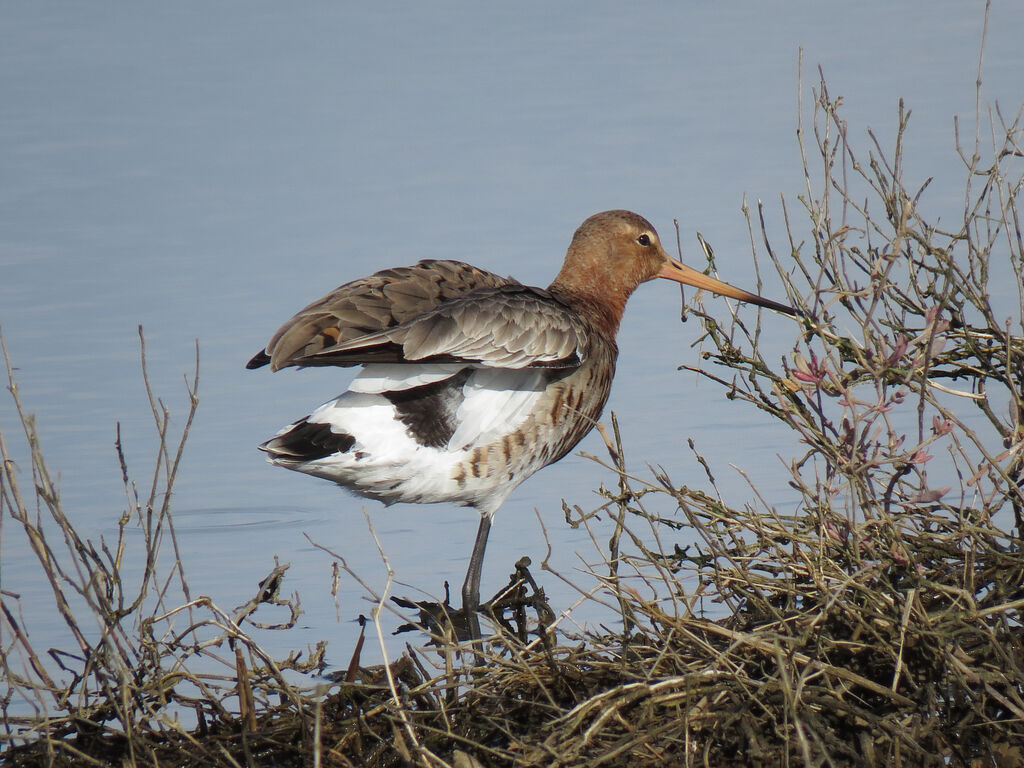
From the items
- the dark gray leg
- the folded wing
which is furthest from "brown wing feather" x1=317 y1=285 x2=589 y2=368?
the dark gray leg

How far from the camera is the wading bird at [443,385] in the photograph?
4555 mm

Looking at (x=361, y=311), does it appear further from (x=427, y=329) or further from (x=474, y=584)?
(x=474, y=584)

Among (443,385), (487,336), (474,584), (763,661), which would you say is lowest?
(474,584)

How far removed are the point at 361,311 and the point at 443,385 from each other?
14.7 inches

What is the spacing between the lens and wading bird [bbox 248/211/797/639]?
4.55 metres

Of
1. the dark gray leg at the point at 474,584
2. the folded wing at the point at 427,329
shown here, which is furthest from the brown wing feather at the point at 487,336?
the dark gray leg at the point at 474,584

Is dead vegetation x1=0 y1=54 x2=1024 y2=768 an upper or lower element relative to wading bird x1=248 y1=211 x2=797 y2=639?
lower

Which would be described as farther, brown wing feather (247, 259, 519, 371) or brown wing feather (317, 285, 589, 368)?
brown wing feather (247, 259, 519, 371)

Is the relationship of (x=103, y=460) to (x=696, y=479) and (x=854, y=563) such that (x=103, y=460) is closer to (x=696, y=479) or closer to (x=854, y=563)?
(x=696, y=479)

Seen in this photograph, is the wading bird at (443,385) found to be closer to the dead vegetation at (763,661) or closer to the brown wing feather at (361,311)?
the brown wing feather at (361,311)

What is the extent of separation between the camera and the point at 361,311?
4.73 metres

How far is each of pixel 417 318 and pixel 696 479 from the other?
5.52ft

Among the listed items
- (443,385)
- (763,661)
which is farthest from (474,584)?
(763,661)

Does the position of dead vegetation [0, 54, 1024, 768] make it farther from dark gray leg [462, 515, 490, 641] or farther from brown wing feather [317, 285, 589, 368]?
dark gray leg [462, 515, 490, 641]
